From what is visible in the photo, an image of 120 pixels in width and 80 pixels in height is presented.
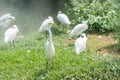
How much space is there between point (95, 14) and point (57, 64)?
4735mm

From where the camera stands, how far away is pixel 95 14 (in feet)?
47.5

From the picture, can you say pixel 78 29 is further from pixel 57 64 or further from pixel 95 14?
pixel 57 64

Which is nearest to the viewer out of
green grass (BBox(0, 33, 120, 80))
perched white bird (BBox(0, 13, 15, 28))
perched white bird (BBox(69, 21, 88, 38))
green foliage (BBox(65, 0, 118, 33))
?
green grass (BBox(0, 33, 120, 80))

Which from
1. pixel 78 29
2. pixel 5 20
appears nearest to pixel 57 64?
pixel 78 29

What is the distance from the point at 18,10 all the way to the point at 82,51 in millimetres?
6378

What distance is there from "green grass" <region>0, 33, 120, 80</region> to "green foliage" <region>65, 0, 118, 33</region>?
202 cm

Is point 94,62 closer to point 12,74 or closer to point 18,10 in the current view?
point 12,74

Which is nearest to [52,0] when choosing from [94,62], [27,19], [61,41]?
[27,19]

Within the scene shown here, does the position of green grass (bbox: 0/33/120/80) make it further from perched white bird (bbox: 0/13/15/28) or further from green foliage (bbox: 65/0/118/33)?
perched white bird (bbox: 0/13/15/28)

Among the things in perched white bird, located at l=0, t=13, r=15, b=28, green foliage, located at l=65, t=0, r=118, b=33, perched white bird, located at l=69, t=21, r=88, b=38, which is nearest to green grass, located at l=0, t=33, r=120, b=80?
perched white bird, located at l=69, t=21, r=88, b=38

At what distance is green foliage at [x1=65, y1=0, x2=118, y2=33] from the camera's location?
1391cm

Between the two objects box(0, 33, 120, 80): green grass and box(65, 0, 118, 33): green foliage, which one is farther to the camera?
box(65, 0, 118, 33): green foliage

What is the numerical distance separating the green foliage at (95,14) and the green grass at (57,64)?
2.02m

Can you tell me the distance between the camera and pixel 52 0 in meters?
17.3
